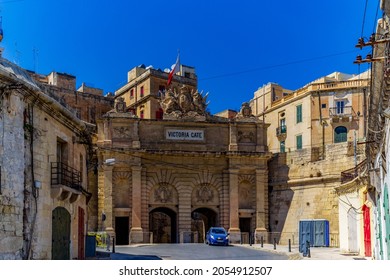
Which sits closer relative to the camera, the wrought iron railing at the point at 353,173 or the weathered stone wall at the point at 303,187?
the wrought iron railing at the point at 353,173

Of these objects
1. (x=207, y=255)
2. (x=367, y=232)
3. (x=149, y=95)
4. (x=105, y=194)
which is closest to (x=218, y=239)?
(x=105, y=194)

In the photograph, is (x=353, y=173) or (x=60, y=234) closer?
(x=60, y=234)

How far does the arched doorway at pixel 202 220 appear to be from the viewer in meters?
31.9

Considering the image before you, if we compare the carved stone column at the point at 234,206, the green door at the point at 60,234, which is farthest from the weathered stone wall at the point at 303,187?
the green door at the point at 60,234

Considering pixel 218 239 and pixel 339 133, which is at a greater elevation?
pixel 339 133

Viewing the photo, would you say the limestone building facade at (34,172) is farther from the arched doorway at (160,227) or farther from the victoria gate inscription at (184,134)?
the arched doorway at (160,227)

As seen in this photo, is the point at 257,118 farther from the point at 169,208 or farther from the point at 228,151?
the point at 169,208

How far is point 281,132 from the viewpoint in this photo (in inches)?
1389

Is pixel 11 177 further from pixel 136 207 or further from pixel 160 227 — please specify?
pixel 160 227

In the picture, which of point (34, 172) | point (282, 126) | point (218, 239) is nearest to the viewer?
point (34, 172)

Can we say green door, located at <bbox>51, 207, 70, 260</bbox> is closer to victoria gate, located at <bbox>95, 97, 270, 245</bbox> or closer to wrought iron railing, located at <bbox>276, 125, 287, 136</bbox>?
victoria gate, located at <bbox>95, 97, 270, 245</bbox>

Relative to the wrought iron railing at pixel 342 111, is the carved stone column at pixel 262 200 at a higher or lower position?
lower

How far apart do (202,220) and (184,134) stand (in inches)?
261

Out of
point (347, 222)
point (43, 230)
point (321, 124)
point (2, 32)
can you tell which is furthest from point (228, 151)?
point (2, 32)
